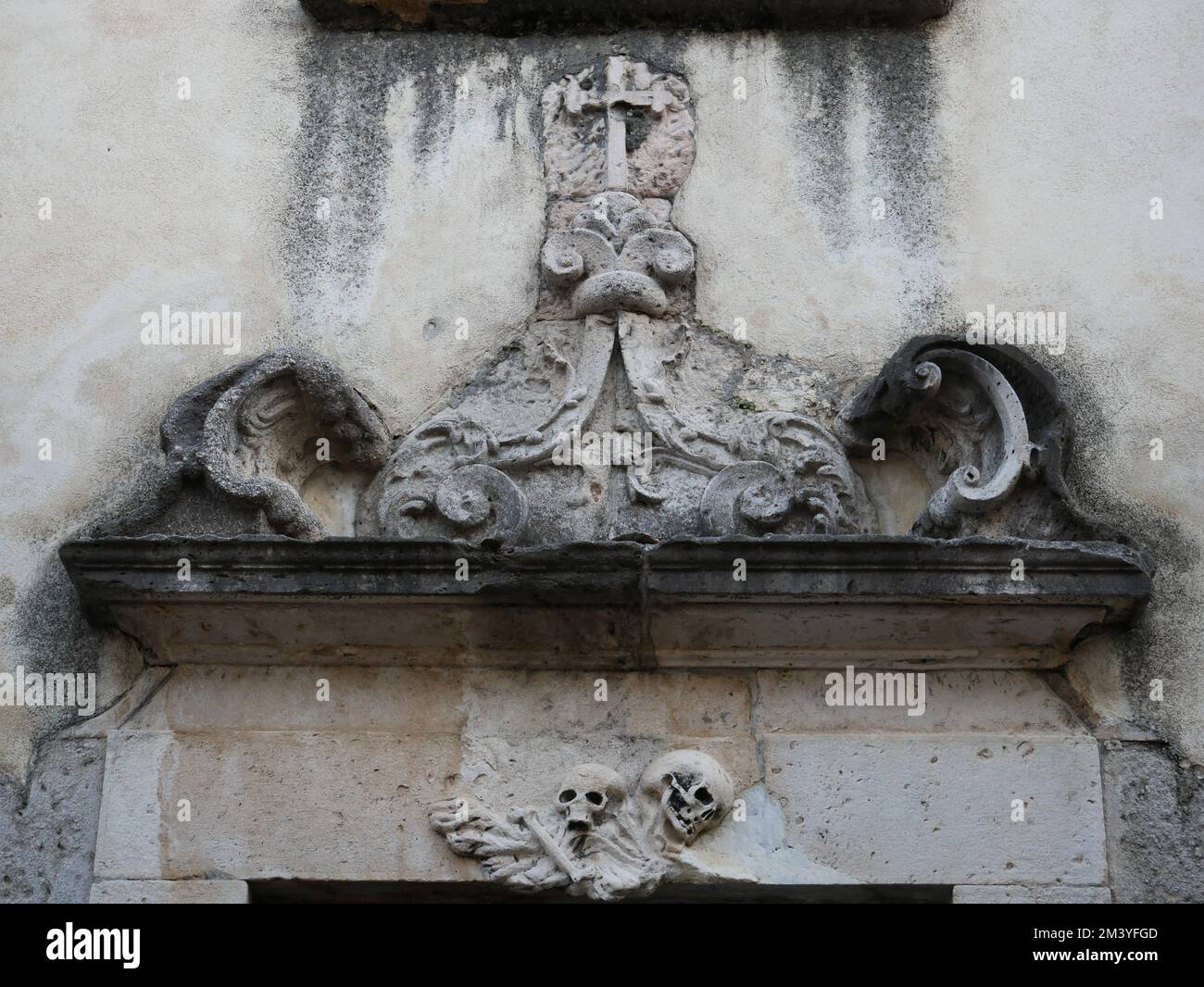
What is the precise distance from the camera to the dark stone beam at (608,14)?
5.14 meters

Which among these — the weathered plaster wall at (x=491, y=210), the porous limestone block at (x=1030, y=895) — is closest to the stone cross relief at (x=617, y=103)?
the weathered plaster wall at (x=491, y=210)

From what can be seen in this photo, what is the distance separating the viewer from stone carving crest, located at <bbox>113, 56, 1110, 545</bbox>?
4.48 m

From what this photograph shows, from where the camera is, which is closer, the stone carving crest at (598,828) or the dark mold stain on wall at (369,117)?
the stone carving crest at (598,828)

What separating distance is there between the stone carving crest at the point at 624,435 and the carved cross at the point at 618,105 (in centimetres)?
A: 13

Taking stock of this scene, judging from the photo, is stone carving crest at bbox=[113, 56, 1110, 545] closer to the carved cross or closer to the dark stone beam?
the carved cross

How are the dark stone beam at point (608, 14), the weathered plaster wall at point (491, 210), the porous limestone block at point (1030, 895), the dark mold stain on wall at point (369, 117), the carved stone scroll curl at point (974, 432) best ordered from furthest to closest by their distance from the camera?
the dark stone beam at point (608, 14) < the dark mold stain on wall at point (369, 117) < the weathered plaster wall at point (491, 210) < the carved stone scroll curl at point (974, 432) < the porous limestone block at point (1030, 895)

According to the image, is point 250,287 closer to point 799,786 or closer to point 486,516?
point 486,516

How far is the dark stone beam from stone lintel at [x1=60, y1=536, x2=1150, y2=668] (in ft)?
5.39

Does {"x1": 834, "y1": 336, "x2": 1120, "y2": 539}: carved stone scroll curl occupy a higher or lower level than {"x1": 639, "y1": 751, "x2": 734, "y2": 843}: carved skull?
higher

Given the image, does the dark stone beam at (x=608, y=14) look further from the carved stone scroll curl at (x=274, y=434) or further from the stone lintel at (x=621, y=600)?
the stone lintel at (x=621, y=600)

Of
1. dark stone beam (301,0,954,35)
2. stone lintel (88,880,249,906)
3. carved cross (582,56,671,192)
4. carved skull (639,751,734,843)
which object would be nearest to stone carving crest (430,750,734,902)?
carved skull (639,751,734,843)

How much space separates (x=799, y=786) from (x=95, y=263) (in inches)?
87.8

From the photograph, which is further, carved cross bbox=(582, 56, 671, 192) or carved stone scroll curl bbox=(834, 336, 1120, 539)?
carved cross bbox=(582, 56, 671, 192)

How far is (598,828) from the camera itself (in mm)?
4254
